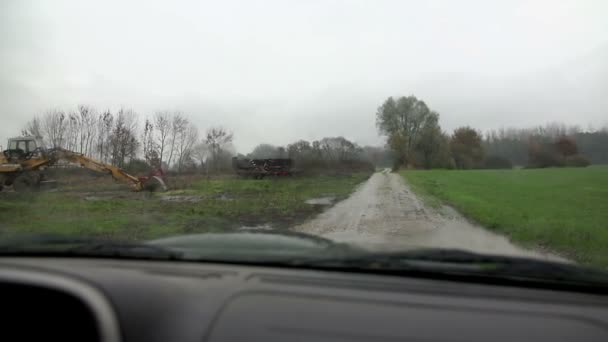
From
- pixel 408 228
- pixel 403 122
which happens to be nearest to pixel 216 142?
pixel 408 228

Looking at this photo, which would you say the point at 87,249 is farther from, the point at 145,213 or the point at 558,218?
the point at 558,218

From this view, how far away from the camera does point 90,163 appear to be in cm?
1767

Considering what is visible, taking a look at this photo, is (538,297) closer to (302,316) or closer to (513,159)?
(302,316)

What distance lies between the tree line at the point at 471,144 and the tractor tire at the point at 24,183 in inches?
909

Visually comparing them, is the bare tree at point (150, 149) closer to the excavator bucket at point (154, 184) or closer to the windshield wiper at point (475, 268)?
the excavator bucket at point (154, 184)

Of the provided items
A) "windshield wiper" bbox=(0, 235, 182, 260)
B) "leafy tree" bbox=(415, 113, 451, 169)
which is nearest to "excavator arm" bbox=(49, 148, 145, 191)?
"windshield wiper" bbox=(0, 235, 182, 260)

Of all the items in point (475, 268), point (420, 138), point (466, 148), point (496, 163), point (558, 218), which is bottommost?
point (558, 218)

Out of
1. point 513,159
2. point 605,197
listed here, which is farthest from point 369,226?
point 513,159

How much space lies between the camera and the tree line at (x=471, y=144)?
63.2 ft

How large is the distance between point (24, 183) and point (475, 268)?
19556mm

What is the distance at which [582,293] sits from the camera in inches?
71.4

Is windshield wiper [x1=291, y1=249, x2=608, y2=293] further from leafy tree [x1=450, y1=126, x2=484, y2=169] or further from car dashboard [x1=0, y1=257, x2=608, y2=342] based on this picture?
leafy tree [x1=450, y1=126, x2=484, y2=169]

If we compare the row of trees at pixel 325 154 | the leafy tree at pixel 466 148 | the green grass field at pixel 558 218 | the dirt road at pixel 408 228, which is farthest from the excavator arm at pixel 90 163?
the leafy tree at pixel 466 148

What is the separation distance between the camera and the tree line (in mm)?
19266
